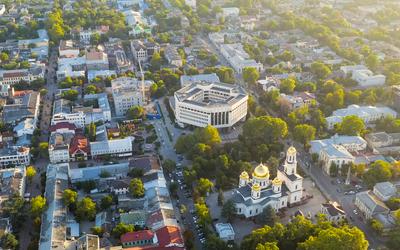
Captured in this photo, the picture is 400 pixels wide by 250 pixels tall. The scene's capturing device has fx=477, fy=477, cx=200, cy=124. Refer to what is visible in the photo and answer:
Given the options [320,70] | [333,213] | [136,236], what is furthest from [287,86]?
[136,236]

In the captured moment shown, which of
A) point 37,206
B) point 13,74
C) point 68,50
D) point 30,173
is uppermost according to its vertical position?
point 37,206

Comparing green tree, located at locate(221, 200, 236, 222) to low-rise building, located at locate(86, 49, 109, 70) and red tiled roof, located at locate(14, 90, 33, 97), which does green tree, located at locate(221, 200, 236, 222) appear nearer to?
red tiled roof, located at locate(14, 90, 33, 97)

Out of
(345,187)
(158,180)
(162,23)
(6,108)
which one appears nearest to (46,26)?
(162,23)

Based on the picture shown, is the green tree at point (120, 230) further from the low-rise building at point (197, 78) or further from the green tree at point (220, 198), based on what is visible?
the low-rise building at point (197, 78)

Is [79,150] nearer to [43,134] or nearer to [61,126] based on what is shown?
[61,126]

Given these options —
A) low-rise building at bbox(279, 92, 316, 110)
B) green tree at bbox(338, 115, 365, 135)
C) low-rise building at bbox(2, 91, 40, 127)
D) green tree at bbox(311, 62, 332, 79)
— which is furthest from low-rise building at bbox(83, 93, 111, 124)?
green tree at bbox(311, 62, 332, 79)

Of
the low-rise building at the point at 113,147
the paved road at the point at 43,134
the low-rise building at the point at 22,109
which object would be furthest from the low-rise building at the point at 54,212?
the low-rise building at the point at 22,109

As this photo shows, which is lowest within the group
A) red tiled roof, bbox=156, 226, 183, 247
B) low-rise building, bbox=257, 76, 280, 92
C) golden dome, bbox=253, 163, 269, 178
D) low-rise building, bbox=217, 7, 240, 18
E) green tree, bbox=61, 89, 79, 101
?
low-rise building, bbox=217, 7, 240, 18
